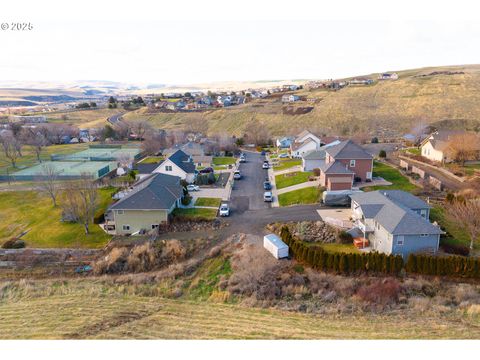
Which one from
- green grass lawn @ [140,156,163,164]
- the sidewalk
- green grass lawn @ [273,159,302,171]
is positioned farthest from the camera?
green grass lawn @ [140,156,163,164]

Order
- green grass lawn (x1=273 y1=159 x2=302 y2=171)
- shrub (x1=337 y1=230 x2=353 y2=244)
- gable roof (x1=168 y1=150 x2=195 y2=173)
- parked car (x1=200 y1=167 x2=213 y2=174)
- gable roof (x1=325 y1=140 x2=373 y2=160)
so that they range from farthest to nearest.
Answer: green grass lawn (x1=273 y1=159 x2=302 y2=171)
parked car (x1=200 y1=167 x2=213 y2=174)
gable roof (x1=168 y1=150 x2=195 y2=173)
gable roof (x1=325 y1=140 x2=373 y2=160)
shrub (x1=337 y1=230 x2=353 y2=244)

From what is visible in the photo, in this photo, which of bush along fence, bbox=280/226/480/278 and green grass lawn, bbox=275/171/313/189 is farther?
green grass lawn, bbox=275/171/313/189

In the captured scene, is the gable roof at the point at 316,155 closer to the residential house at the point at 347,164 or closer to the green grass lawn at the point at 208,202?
the residential house at the point at 347,164

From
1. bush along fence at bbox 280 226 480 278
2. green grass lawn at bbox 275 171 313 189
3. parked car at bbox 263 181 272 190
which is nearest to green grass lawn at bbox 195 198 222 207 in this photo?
parked car at bbox 263 181 272 190

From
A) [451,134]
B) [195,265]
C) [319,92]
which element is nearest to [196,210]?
[195,265]

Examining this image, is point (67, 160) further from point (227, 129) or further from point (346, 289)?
point (346, 289)

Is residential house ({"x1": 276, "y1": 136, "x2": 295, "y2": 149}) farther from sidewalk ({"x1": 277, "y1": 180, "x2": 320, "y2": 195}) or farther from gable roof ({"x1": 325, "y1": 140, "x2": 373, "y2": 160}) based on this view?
sidewalk ({"x1": 277, "y1": 180, "x2": 320, "y2": 195})

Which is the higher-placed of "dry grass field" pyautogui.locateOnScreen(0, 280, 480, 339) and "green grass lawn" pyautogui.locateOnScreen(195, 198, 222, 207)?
"green grass lawn" pyautogui.locateOnScreen(195, 198, 222, 207)
